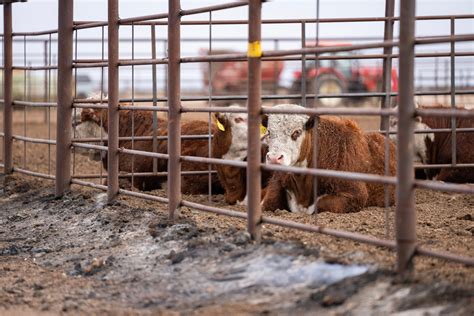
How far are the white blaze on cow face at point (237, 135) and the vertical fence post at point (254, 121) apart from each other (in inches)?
138

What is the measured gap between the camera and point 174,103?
6.73 m

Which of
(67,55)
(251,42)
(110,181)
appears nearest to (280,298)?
(251,42)

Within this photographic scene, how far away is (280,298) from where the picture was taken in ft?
15.6

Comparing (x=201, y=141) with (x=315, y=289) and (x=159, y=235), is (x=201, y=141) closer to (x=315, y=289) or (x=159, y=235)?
(x=159, y=235)

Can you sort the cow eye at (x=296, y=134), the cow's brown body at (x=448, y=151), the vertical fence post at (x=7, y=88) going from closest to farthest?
the cow eye at (x=296, y=134) < the vertical fence post at (x=7, y=88) < the cow's brown body at (x=448, y=151)

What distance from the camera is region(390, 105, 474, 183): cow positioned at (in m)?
10.6

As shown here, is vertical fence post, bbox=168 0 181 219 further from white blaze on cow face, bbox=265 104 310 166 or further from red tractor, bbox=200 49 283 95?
red tractor, bbox=200 49 283 95

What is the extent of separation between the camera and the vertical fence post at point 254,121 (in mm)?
5766

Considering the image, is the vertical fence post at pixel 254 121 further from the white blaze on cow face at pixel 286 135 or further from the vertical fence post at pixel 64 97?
the vertical fence post at pixel 64 97

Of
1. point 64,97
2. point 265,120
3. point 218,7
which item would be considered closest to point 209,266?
point 218,7

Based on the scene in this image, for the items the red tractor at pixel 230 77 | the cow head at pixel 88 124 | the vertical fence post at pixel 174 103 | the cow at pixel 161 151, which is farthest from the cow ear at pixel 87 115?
the red tractor at pixel 230 77

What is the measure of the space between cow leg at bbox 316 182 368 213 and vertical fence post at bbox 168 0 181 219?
5.47ft

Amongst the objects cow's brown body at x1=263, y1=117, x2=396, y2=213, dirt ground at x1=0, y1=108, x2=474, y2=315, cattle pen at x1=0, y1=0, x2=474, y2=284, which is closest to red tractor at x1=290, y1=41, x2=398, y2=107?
cattle pen at x1=0, y1=0, x2=474, y2=284

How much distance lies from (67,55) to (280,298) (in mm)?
4595
